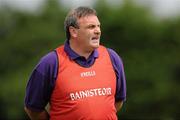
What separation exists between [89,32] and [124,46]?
106ft

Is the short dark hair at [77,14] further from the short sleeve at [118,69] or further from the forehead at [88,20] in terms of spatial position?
the short sleeve at [118,69]

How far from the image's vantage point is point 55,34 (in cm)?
4303

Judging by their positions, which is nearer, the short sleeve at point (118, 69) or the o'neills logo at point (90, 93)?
the o'neills logo at point (90, 93)

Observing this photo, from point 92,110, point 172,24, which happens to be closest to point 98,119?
point 92,110

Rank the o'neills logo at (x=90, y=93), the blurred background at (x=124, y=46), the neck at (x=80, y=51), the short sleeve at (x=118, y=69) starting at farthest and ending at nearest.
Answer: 1. the blurred background at (x=124, y=46)
2. the short sleeve at (x=118, y=69)
3. the neck at (x=80, y=51)
4. the o'neills logo at (x=90, y=93)

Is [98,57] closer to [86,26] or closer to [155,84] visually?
[86,26]

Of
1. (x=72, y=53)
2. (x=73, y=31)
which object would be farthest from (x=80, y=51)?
(x=73, y=31)

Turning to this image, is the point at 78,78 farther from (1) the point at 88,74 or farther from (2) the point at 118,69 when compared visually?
(2) the point at 118,69

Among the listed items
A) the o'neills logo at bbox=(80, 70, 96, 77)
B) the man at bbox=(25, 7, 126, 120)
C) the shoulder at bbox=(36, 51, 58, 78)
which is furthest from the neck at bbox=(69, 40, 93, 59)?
the shoulder at bbox=(36, 51, 58, 78)

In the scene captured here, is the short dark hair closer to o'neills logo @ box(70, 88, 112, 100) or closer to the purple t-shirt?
the purple t-shirt

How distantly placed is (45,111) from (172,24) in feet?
106

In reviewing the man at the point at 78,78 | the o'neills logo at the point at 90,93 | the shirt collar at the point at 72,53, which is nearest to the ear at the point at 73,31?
the man at the point at 78,78

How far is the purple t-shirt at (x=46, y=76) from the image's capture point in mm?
8086

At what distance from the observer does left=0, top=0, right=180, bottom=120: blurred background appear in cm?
3691
